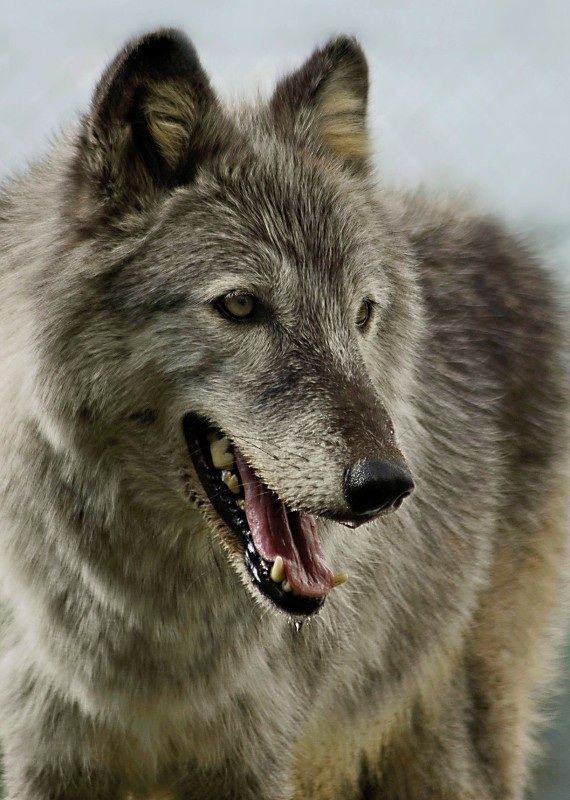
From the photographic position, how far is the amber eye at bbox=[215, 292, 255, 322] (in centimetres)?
252

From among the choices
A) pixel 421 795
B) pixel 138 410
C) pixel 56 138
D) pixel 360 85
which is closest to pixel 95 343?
pixel 138 410

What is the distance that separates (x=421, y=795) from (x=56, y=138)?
276cm

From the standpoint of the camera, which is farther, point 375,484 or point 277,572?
point 277,572

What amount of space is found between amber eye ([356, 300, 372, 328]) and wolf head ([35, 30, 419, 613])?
15 mm

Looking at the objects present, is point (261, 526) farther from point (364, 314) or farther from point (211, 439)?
point (364, 314)

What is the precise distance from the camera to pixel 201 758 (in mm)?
3131

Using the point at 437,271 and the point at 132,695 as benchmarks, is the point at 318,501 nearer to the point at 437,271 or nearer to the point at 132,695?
the point at 132,695

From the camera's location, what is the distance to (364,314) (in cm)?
275

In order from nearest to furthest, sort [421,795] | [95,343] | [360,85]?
[95,343]
[360,85]
[421,795]

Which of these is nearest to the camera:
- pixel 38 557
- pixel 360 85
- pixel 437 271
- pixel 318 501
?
pixel 318 501

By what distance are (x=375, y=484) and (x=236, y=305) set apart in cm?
54

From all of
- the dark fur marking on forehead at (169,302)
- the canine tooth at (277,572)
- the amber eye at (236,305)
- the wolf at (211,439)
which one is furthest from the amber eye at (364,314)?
the canine tooth at (277,572)

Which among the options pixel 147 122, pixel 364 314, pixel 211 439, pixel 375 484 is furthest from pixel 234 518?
pixel 147 122

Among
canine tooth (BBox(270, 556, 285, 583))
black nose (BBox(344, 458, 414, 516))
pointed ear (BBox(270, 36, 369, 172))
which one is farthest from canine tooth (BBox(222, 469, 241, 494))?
pointed ear (BBox(270, 36, 369, 172))
